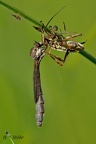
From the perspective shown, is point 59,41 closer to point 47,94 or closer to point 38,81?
point 38,81

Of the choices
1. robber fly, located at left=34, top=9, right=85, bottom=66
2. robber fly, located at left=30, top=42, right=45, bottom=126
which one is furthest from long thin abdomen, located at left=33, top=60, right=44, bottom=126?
robber fly, located at left=34, top=9, right=85, bottom=66

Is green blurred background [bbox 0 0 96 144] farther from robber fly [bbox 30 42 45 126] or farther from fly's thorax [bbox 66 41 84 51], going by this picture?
fly's thorax [bbox 66 41 84 51]

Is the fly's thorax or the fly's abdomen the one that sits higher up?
the fly's thorax

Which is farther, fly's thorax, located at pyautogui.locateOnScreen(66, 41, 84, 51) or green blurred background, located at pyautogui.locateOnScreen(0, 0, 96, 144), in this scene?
green blurred background, located at pyautogui.locateOnScreen(0, 0, 96, 144)

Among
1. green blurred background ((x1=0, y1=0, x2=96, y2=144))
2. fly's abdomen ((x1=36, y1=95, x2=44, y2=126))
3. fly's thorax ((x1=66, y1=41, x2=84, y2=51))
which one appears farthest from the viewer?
green blurred background ((x1=0, y1=0, x2=96, y2=144))

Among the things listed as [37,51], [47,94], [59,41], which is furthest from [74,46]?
[47,94]

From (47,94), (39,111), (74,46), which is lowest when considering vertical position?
(39,111)

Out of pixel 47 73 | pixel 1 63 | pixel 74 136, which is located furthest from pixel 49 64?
pixel 74 136

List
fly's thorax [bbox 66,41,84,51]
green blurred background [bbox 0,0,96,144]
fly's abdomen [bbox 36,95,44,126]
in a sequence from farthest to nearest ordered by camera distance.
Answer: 1. green blurred background [bbox 0,0,96,144]
2. fly's abdomen [bbox 36,95,44,126]
3. fly's thorax [bbox 66,41,84,51]

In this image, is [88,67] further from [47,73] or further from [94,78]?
[47,73]
